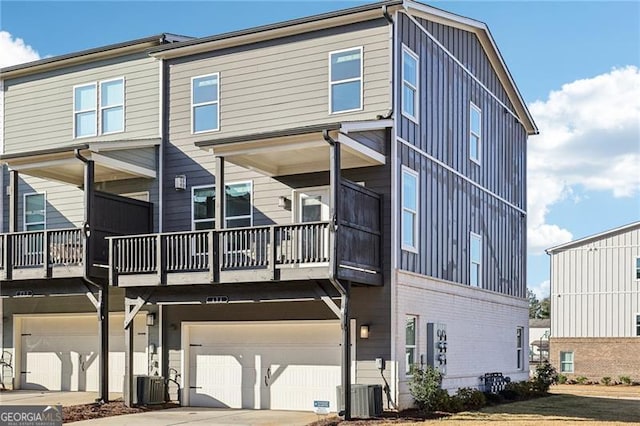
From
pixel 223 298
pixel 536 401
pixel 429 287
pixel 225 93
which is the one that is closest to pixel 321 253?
pixel 223 298

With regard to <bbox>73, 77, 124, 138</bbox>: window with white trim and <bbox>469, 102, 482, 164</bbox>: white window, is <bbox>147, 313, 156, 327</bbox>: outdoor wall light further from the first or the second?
<bbox>469, 102, 482, 164</bbox>: white window

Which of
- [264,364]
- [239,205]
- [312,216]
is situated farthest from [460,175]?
[264,364]

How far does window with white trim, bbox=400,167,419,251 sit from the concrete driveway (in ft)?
15.1

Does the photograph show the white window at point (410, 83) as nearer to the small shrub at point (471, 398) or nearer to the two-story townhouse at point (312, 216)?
the two-story townhouse at point (312, 216)

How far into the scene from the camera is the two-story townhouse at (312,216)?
1831cm

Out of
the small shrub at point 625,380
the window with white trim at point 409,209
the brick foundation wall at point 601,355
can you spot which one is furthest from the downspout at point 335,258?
the brick foundation wall at point 601,355

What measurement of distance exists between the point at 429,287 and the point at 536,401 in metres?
6.17

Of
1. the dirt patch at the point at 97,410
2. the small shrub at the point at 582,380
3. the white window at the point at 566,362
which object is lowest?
the small shrub at the point at 582,380

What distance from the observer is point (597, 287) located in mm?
42094

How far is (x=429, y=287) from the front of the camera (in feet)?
70.8

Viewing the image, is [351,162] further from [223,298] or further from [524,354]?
[524,354]

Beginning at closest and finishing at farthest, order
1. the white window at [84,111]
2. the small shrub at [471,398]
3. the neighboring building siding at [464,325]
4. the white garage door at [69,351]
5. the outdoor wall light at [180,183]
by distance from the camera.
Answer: the neighboring building siding at [464,325]
the small shrub at [471,398]
the outdoor wall light at [180,183]
the white garage door at [69,351]
the white window at [84,111]

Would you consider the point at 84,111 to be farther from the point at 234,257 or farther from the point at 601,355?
the point at 601,355

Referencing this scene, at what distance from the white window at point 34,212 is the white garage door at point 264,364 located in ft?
19.5
